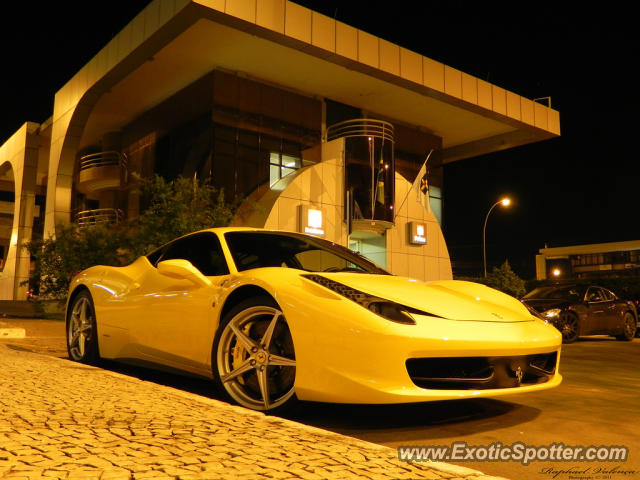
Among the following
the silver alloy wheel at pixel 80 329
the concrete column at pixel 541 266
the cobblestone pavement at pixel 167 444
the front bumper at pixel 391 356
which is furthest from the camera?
the concrete column at pixel 541 266

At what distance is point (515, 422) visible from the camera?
3.71 metres

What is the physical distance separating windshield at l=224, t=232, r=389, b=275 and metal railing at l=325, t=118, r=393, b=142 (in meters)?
20.6

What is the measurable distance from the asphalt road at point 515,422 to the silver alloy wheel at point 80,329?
Answer: 71cm

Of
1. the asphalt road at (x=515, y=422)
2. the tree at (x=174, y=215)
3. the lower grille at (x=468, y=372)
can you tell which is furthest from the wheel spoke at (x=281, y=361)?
the tree at (x=174, y=215)

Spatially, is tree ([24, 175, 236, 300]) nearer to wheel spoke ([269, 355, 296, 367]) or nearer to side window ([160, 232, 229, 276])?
side window ([160, 232, 229, 276])

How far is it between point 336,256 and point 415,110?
25.8m

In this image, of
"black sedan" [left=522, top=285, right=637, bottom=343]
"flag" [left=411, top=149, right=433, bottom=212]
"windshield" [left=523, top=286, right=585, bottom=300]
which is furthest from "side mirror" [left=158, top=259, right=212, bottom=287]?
"flag" [left=411, top=149, right=433, bottom=212]

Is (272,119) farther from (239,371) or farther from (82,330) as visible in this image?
(239,371)

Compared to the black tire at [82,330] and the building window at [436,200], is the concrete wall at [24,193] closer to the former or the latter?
the building window at [436,200]

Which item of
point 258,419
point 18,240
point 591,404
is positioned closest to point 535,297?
point 591,404

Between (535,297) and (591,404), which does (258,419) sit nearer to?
(591,404)

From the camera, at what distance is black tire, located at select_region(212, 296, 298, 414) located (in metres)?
3.58

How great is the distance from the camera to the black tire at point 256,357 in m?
3.58

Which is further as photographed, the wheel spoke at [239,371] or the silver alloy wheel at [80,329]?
the silver alloy wheel at [80,329]
